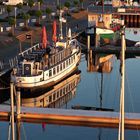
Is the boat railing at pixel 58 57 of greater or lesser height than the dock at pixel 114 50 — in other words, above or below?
above

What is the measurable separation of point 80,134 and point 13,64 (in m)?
12.1

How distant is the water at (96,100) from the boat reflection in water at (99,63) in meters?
0.33

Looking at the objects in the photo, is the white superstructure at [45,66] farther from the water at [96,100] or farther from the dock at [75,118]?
the dock at [75,118]

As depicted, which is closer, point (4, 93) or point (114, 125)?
point (114, 125)

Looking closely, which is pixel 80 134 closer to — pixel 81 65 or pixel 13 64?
pixel 13 64

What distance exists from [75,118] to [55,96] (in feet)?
29.6

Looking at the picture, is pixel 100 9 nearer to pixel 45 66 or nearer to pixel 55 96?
pixel 45 66

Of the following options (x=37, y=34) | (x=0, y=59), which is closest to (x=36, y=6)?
(x=37, y=34)

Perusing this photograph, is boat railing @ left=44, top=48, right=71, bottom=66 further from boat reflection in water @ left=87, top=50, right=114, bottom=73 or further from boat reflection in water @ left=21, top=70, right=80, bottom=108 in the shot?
boat reflection in water @ left=87, top=50, right=114, bottom=73

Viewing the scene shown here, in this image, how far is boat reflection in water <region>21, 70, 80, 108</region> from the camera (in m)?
27.6

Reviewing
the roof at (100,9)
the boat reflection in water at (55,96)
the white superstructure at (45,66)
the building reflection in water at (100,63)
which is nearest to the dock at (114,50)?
the building reflection in water at (100,63)

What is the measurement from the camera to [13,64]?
31.9 meters

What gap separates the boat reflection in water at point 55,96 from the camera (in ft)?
90.4

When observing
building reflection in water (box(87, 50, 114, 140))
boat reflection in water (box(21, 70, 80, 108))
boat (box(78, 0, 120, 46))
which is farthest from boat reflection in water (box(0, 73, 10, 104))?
boat (box(78, 0, 120, 46))
